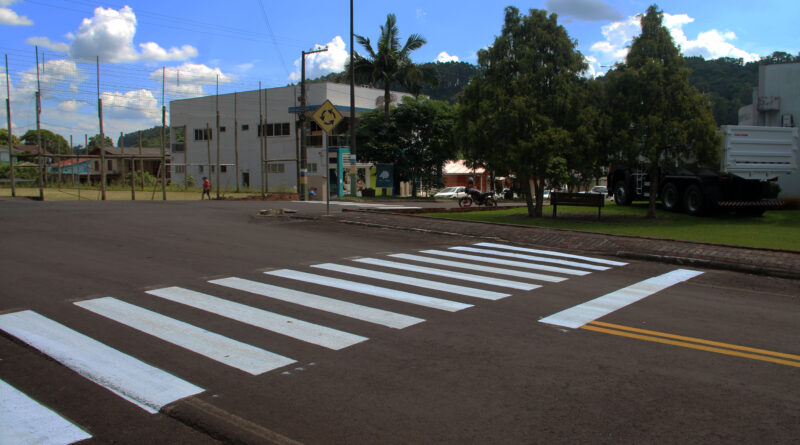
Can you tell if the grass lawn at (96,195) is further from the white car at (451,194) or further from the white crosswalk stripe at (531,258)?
the white crosswalk stripe at (531,258)

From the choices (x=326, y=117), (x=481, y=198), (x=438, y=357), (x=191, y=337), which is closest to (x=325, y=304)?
(x=191, y=337)

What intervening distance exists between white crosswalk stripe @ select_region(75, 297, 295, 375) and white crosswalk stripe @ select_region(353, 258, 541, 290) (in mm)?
4338

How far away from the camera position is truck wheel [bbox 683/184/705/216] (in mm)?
19062

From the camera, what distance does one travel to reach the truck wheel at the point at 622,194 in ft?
78.1

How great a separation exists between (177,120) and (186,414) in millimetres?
63149

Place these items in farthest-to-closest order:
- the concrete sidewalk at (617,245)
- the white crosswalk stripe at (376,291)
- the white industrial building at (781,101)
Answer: the white industrial building at (781,101), the concrete sidewalk at (617,245), the white crosswalk stripe at (376,291)

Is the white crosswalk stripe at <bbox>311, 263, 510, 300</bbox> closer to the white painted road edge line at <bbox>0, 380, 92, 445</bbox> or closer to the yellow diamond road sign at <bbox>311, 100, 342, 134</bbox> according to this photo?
the white painted road edge line at <bbox>0, 380, 92, 445</bbox>

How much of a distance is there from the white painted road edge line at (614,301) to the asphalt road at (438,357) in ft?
0.22

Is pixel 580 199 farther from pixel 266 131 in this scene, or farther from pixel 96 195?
pixel 266 131

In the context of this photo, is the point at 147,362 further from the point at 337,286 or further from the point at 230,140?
the point at 230,140

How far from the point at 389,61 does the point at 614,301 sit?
34002 mm

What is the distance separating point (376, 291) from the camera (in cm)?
819

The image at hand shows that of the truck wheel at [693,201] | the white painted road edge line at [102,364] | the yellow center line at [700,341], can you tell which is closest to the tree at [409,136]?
the truck wheel at [693,201]

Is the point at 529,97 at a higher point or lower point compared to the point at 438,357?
higher
